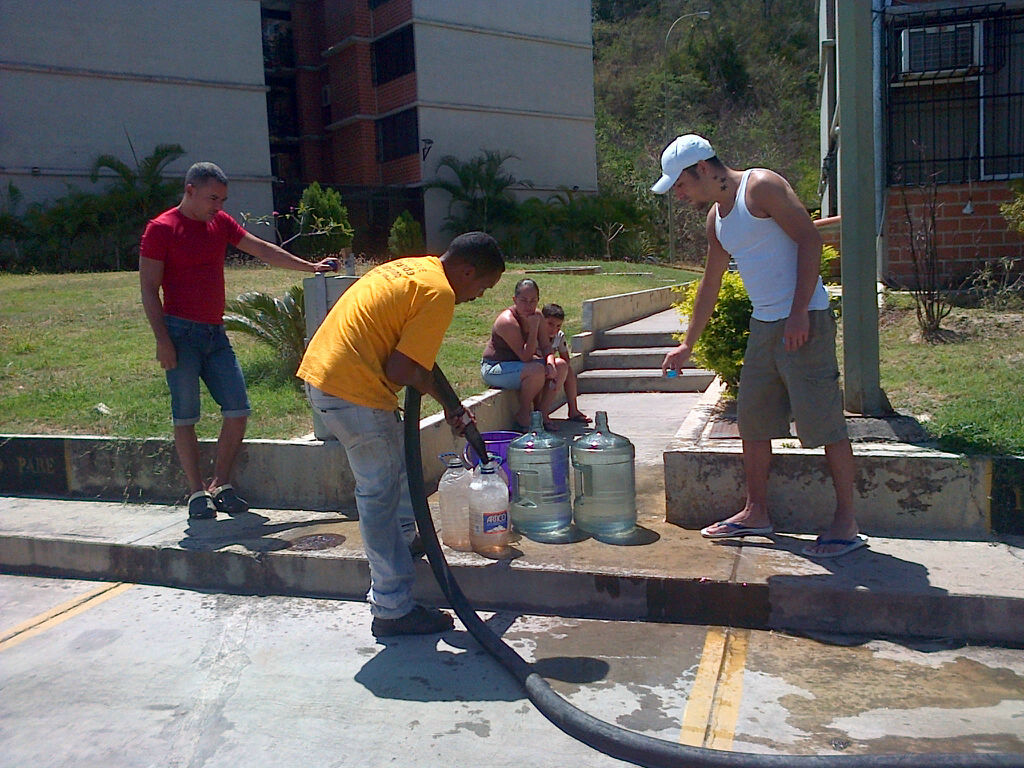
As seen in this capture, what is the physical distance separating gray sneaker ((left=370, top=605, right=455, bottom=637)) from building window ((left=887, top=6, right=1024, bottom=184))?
8302 mm

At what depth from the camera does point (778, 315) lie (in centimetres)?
452

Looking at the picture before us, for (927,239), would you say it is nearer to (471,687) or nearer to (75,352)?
(471,687)

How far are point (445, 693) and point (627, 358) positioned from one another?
258 inches

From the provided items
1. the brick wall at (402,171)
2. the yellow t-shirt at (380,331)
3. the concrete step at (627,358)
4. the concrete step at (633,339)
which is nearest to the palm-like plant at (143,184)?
the brick wall at (402,171)

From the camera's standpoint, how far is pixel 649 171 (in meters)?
33.8

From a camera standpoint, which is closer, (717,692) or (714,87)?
(717,692)

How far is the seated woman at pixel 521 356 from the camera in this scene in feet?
23.8

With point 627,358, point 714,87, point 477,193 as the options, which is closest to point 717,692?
point 627,358

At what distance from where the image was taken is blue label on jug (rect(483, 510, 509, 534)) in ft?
15.8

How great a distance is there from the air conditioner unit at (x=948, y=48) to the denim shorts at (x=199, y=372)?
8334mm

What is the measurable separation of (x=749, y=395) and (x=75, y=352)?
7.49m

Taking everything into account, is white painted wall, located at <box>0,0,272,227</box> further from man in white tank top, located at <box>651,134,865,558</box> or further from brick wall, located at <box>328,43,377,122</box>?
man in white tank top, located at <box>651,134,865,558</box>

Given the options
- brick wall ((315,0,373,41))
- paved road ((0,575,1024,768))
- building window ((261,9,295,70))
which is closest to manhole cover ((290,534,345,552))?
paved road ((0,575,1024,768))

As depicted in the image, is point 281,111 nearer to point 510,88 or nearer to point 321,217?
point 510,88
